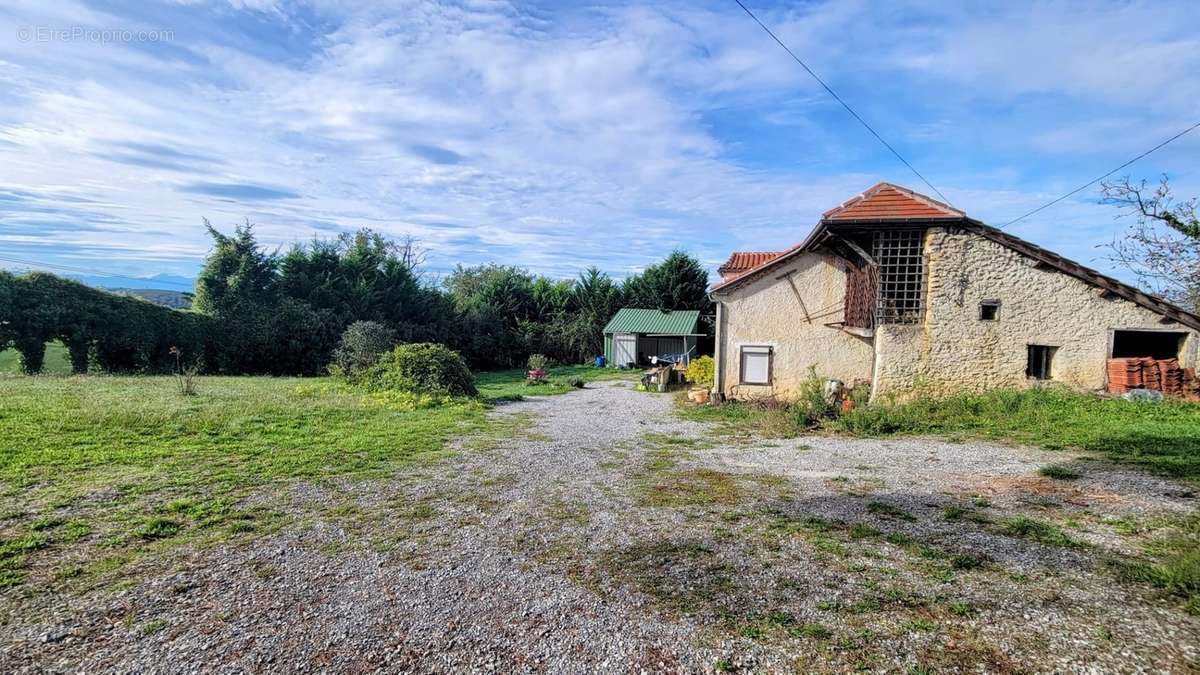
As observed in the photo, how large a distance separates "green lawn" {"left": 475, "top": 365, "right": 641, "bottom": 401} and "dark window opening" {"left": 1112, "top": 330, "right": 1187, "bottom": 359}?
1596 cm

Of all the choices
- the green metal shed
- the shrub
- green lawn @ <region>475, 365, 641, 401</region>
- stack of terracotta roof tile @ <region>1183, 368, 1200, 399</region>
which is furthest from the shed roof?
stack of terracotta roof tile @ <region>1183, 368, 1200, 399</region>

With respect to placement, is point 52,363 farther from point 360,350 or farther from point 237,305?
point 360,350

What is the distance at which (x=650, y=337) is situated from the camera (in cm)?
2994

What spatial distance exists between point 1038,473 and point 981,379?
6386 millimetres

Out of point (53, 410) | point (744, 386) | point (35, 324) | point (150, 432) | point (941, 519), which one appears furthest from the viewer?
point (35, 324)

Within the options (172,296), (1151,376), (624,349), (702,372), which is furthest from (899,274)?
(172,296)

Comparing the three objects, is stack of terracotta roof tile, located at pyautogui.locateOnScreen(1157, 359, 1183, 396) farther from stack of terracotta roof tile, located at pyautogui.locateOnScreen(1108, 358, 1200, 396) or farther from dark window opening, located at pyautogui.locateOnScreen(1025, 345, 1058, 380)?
dark window opening, located at pyautogui.locateOnScreen(1025, 345, 1058, 380)

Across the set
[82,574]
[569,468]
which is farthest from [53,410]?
[569,468]

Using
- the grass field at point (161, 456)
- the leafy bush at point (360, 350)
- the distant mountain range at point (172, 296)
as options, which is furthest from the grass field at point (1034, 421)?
the distant mountain range at point (172, 296)

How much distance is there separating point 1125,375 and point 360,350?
21.4 meters

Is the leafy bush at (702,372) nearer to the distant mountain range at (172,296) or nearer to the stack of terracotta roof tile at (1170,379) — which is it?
the stack of terracotta roof tile at (1170,379)

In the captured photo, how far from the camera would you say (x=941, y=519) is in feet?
19.8

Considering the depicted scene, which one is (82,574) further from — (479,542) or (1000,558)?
(1000,558)

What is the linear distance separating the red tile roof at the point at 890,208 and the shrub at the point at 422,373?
11259 millimetres
